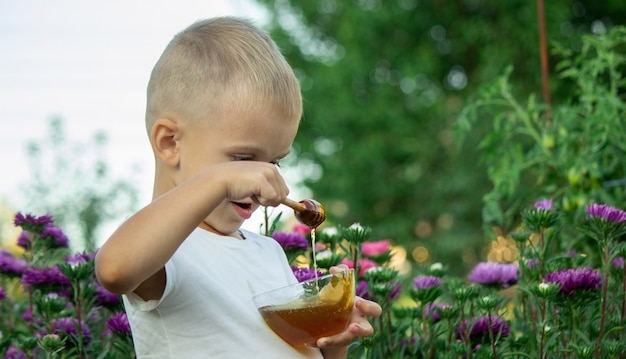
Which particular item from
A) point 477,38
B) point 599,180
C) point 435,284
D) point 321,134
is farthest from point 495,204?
point 321,134

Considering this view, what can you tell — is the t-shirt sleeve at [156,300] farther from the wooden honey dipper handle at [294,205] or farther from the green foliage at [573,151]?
the green foliage at [573,151]

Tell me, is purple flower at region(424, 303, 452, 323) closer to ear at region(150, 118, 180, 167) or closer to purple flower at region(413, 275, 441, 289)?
purple flower at region(413, 275, 441, 289)

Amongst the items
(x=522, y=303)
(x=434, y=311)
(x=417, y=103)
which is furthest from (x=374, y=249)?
(x=417, y=103)

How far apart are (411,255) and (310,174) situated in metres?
2.58

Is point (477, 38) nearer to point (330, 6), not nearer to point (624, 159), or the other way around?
point (330, 6)

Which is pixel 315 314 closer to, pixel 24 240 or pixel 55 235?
pixel 55 235

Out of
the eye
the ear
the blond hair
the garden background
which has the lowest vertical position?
the garden background

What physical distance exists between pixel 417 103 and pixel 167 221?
1071 cm

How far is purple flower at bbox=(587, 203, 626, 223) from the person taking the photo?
1.91 m

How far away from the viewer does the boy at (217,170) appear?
142 cm

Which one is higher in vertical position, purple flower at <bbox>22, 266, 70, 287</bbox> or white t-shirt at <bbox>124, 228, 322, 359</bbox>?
white t-shirt at <bbox>124, 228, 322, 359</bbox>

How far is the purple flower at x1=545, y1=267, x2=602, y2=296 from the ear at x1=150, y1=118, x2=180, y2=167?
0.84 meters

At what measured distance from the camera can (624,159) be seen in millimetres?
3109

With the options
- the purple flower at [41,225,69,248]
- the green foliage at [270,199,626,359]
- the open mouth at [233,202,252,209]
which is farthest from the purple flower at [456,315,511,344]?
the purple flower at [41,225,69,248]
